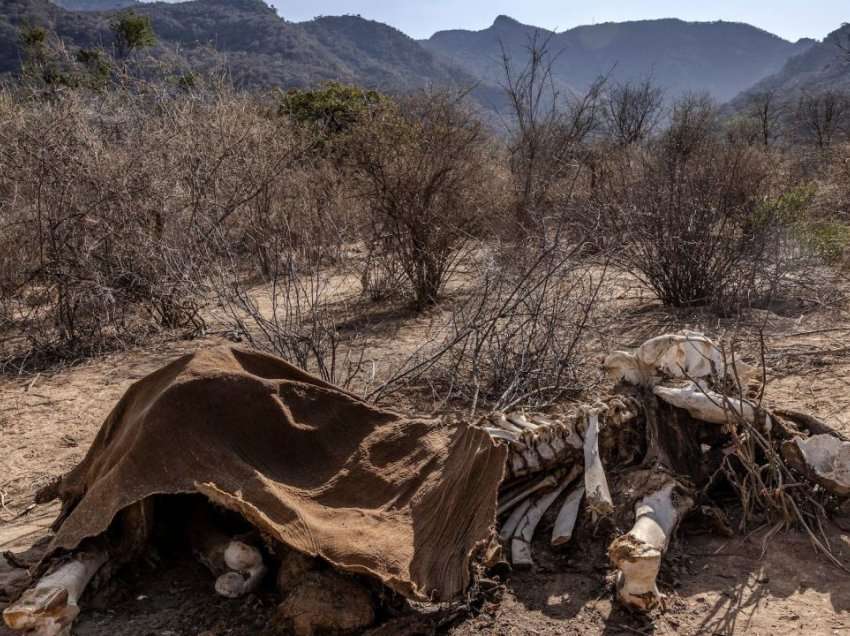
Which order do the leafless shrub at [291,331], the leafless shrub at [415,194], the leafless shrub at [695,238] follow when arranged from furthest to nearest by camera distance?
the leafless shrub at [415,194] < the leafless shrub at [695,238] < the leafless shrub at [291,331]

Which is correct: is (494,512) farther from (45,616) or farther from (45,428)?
(45,428)

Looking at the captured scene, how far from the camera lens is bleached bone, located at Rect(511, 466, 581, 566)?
279 centimetres

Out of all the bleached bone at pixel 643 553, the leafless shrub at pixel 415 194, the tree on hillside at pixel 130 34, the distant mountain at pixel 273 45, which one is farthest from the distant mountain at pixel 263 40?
the bleached bone at pixel 643 553

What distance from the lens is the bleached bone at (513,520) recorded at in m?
2.87

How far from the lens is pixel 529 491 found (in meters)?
2.96

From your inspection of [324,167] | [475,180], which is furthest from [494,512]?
[324,167]

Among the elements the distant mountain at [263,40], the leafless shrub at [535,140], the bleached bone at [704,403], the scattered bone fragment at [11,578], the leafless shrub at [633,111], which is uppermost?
the distant mountain at [263,40]

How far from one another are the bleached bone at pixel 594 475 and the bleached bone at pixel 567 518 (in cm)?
9

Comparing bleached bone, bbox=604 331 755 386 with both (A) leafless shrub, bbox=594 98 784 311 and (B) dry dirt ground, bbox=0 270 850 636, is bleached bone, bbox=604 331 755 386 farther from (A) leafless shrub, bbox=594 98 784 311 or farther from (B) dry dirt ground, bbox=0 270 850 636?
(A) leafless shrub, bbox=594 98 784 311

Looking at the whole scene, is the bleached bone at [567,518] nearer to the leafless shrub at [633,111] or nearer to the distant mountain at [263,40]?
the distant mountain at [263,40]

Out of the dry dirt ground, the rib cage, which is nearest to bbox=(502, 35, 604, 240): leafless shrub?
the rib cage

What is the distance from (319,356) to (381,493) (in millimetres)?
1904

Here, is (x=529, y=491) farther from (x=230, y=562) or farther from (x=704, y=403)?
(x=230, y=562)

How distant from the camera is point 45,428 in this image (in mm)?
4824
